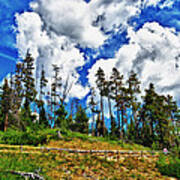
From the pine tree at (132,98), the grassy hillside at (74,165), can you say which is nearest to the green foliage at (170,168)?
the grassy hillside at (74,165)

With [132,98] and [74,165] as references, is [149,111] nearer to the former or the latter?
[132,98]

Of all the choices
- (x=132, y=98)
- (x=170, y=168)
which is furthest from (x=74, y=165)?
(x=132, y=98)

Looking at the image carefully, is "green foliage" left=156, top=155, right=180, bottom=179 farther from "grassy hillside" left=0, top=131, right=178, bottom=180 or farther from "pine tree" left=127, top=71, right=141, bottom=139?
"pine tree" left=127, top=71, right=141, bottom=139

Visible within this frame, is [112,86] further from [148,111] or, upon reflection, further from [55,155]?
[55,155]

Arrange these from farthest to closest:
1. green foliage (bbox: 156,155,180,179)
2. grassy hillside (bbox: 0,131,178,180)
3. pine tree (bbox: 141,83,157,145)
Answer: pine tree (bbox: 141,83,157,145), green foliage (bbox: 156,155,180,179), grassy hillside (bbox: 0,131,178,180)

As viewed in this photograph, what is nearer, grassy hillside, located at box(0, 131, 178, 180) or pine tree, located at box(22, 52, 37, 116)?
grassy hillside, located at box(0, 131, 178, 180)

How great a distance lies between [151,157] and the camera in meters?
12.5

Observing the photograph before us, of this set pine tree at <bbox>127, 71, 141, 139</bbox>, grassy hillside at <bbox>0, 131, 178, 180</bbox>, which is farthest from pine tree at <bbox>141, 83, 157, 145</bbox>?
grassy hillside at <bbox>0, 131, 178, 180</bbox>

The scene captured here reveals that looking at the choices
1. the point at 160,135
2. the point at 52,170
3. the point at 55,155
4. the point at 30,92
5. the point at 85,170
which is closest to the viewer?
the point at 52,170

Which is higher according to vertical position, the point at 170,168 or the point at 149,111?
the point at 149,111

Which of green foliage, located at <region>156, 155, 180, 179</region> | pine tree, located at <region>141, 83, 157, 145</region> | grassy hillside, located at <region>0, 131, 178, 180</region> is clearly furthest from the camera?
pine tree, located at <region>141, 83, 157, 145</region>

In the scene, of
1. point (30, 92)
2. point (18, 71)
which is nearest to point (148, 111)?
point (30, 92)

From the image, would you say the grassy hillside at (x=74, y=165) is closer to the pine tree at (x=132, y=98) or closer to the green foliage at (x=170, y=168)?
the green foliage at (x=170, y=168)

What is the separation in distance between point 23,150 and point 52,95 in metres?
28.7
